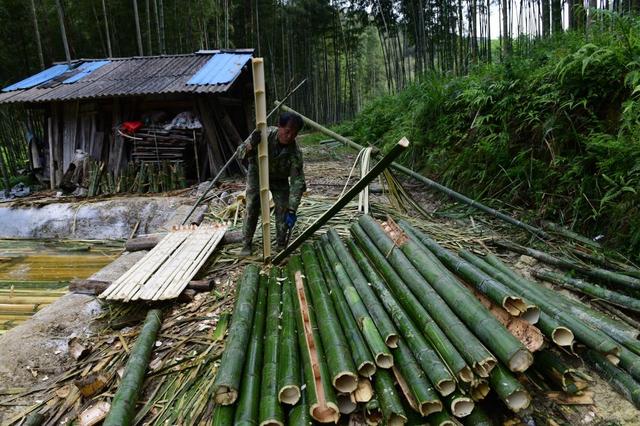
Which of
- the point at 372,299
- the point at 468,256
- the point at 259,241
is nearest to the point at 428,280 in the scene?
the point at 372,299

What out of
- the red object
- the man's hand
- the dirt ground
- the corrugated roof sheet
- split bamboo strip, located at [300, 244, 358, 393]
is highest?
the corrugated roof sheet

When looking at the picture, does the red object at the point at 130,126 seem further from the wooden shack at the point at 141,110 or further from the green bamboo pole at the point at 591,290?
the green bamboo pole at the point at 591,290

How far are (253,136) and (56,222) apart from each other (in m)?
5.55

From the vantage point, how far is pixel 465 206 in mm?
4871

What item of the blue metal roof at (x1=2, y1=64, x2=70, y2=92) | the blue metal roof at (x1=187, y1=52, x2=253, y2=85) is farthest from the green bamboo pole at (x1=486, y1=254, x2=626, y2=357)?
the blue metal roof at (x1=2, y1=64, x2=70, y2=92)

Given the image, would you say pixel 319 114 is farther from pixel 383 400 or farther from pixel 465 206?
pixel 383 400

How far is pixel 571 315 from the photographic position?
83.8 inches

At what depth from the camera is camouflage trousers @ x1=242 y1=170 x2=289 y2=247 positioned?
386 centimetres

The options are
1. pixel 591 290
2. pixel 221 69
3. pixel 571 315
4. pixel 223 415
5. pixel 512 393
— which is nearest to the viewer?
pixel 512 393

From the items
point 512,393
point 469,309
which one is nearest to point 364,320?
point 469,309

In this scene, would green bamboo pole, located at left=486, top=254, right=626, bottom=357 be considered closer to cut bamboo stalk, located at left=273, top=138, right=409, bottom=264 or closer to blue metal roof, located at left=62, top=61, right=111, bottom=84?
cut bamboo stalk, located at left=273, top=138, right=409, bottom=264

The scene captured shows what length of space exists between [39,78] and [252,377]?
10283 mm

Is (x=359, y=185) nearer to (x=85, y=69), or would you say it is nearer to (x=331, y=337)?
(x=331, y=337)

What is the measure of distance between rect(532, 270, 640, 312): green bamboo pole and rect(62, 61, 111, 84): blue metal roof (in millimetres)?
9819
